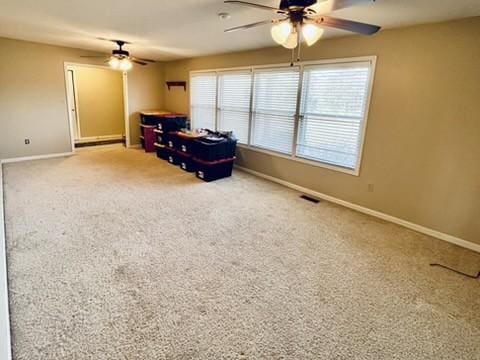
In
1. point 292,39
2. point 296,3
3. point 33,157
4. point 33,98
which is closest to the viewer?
point 296,3

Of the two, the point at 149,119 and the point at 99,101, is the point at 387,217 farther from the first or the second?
the point at 99,101

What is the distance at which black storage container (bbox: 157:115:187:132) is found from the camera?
5977 millimetres

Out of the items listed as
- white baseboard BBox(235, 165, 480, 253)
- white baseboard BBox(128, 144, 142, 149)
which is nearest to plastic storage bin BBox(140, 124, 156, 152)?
white baseboard BBox(128, 144, 142, 149)

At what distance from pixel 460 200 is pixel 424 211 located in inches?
14.8

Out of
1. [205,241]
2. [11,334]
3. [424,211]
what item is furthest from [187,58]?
[11,334]

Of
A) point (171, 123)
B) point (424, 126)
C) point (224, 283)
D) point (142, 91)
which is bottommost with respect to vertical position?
point (224, 283)

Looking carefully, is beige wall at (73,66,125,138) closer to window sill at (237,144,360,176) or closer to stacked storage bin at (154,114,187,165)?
stacked storage bin at (154,114,187,165)

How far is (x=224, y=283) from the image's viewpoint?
224cm

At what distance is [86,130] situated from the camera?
7809mm

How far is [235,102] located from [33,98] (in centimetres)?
402

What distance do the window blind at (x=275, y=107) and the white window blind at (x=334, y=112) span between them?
0.23 meters

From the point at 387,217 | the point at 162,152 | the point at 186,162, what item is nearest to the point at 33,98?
the point at 162,152

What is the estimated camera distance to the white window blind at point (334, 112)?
3.66m

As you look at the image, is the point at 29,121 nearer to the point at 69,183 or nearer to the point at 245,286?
the point at 69,183
